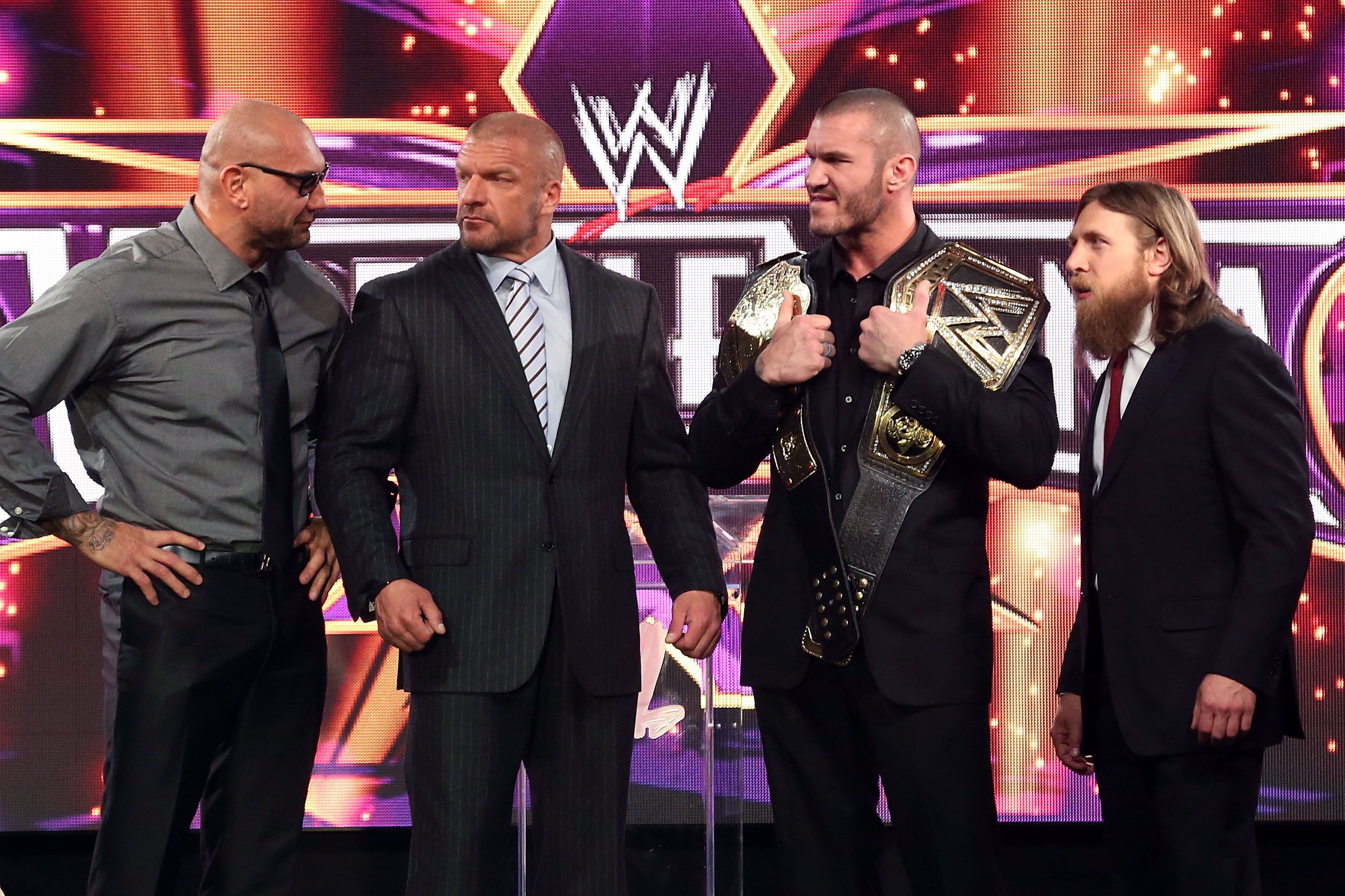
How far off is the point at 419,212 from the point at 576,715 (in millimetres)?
2411

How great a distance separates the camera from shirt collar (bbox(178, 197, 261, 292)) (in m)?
2.52

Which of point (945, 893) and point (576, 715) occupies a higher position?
point (576, 715)

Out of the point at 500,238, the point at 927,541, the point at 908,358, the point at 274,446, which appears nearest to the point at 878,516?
the point at 927,541

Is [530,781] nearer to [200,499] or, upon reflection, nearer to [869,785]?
[869,785]

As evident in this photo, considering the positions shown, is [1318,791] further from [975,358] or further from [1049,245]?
[975,358]

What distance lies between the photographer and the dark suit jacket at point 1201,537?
220 centimetres

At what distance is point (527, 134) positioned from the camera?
2.48 metres

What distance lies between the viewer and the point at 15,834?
13.8ft

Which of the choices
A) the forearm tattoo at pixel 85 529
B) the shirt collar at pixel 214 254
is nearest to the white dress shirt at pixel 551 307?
the shirt collar at pixel 214 254

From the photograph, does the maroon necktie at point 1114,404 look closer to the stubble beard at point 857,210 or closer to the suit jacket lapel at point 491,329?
the stubble beard at point 857,210

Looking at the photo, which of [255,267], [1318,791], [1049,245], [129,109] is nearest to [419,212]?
[129,109]

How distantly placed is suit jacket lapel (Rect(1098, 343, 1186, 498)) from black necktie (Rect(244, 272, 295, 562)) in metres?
1.58

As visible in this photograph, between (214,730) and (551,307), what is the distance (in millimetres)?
1046

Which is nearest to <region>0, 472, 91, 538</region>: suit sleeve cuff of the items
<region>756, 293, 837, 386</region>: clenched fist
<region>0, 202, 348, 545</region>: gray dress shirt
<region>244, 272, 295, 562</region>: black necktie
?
<region>0, 202, 348, 545</region>: gray dress shirt
